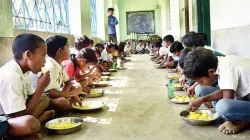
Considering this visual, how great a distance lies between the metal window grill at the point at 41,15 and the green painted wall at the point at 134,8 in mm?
11049

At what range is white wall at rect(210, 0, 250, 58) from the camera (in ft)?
10.9

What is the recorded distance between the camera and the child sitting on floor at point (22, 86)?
2072mm

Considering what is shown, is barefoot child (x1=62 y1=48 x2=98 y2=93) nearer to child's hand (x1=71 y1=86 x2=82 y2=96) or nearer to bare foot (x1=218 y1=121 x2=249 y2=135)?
child's hand (x1=71 y1=86 x2=82 y2=96)

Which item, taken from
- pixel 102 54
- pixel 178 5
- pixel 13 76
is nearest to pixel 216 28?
pixel 102 54

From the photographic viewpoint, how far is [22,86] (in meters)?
2.21

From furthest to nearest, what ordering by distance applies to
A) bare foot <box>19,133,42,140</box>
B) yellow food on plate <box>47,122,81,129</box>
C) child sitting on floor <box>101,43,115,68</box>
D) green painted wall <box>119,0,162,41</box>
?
1. green painted wall <box>119,0,162,41</box>
2. child sitting on floor <box>101,43,115,68</box>
3. yellow food on plate <box>47,122,81,129</box>
4. bare foot <box>19,133,42,140</box>

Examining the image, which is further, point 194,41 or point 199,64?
point 194,41

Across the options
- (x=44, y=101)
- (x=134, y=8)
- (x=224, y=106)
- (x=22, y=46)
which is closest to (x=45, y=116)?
(x=44, y=101)

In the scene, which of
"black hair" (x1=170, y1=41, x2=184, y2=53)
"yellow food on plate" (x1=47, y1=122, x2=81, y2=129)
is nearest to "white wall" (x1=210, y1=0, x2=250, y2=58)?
"black hair" (x1=170, y1=41, x2=184, y2=53)

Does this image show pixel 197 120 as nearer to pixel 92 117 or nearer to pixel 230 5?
pixel 92 117

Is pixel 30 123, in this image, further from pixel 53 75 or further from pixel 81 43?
pixel 81 43

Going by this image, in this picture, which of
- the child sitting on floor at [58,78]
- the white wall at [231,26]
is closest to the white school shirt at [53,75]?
the child sitting on floor at [58,78]

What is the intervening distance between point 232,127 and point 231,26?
6.92 ft

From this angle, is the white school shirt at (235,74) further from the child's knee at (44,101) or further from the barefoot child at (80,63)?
the barefoot child at (80,63)
